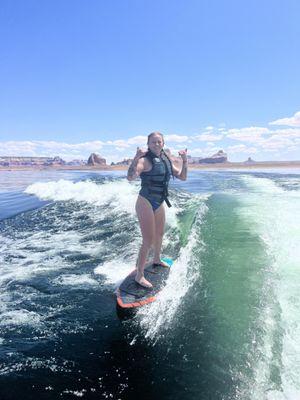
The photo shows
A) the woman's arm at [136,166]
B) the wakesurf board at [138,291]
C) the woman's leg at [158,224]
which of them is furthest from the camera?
the woman's leg at [158,224]

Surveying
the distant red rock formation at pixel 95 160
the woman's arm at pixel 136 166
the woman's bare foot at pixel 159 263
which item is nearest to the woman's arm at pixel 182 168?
the woman's arm at pixel 136 166

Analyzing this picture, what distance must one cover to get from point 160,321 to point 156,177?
2005 millimetres

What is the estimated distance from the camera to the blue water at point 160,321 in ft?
9.84

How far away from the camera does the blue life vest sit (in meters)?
4.79

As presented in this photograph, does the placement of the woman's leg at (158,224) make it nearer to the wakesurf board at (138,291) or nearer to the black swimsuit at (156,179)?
the black swimsuit at (156,179)

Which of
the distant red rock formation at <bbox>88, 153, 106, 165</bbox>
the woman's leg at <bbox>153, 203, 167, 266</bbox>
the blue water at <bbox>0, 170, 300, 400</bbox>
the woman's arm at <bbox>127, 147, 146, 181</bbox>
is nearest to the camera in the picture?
the blue water at <bbox>0, 170, 300, 400</bbox>

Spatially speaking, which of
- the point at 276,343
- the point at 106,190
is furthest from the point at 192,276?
the point at 106,190

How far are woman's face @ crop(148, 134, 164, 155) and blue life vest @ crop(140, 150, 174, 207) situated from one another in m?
0.07

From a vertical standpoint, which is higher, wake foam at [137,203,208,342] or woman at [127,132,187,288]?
woman at [127,132,187,288]

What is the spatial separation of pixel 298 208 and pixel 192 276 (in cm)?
735

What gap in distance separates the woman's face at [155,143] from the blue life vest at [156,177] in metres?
0.07

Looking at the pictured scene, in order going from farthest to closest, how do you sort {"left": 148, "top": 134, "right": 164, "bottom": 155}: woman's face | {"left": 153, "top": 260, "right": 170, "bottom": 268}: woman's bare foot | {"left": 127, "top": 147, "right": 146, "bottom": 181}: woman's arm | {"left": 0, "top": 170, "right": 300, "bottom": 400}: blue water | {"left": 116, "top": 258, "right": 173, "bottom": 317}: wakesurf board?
{"left": 153, "top": 260, "right": 170, "bottom": 268}: woman's bare foot → {"left": 148, "top": 134, "right": 164, "bottom": 155}: woman's face → {"left": 127, "top": 147, "right": 146, "bottom": 181}: woman's arm → {"left": 116, "top": 258, "right": 173, "bottom": 317}: wakesurf board → {"left": 0, "top": 170, "right": 300, "bottom": 400}: blue water

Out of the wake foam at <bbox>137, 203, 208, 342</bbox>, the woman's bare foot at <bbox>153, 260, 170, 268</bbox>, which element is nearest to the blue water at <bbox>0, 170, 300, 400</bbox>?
the wake foam at <bbox>137, 203, 208, 342</bbox>

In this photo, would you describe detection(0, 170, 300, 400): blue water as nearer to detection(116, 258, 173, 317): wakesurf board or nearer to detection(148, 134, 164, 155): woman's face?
detection(116, 258, 173, 317): wakesurf board
